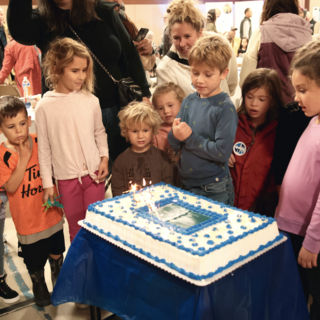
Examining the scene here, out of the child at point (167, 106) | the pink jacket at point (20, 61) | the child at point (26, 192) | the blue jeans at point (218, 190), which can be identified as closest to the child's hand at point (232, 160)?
the blue jeans at point (218, 190)

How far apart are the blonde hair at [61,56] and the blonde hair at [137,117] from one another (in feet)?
1.14

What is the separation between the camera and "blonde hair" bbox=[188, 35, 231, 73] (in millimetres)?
1877

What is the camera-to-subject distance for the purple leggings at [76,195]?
2.31 m

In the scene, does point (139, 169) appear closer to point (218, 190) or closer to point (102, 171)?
point (102, 171)

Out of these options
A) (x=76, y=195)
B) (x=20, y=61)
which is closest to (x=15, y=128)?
(x=76, y=195)

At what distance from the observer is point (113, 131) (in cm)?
259

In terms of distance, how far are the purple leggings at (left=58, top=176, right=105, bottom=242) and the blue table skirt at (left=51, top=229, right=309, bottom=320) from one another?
53cm

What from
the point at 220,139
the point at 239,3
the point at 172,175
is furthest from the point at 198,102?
the point at 239,3

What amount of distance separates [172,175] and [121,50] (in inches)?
36.9

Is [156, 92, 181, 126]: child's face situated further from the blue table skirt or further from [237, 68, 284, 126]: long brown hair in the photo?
the blue table skirt

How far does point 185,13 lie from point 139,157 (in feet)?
3.22

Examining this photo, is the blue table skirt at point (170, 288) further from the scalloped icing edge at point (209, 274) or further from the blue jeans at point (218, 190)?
the blue jeans at point (218, 190)

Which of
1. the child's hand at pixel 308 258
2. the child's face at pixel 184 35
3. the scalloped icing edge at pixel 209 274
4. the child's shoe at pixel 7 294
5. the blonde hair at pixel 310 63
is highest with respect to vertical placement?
the child's face at pixel 184 35

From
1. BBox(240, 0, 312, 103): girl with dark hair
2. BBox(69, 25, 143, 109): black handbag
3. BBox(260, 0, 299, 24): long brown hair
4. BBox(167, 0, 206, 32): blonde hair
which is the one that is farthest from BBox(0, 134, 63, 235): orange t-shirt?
BBox(260, 0, 299, 24): long brown hair
